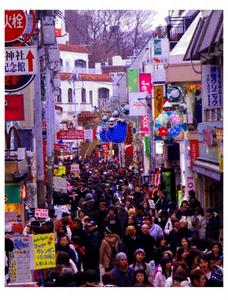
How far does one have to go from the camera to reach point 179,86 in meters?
→ 21.7

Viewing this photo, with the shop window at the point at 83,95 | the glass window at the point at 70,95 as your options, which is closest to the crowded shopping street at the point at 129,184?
the glass window at the point at 70,95

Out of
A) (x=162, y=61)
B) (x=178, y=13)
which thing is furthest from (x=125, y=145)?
(x=178, y=13)

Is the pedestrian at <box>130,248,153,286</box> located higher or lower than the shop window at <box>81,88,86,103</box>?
lower

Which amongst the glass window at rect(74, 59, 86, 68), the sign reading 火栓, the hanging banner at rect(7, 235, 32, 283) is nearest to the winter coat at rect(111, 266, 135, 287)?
the hanging banner at rect(7, 235, 32, 283)

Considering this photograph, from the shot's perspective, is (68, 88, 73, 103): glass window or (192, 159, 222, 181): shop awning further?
(68, 88, 73, 103): glass window

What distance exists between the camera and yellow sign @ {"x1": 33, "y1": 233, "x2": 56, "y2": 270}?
33.3ft

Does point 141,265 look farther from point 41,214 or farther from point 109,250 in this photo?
point 41,214

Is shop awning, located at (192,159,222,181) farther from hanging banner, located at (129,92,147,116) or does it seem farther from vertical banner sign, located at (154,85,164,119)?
hanging banner, located at (129,92,147,116)

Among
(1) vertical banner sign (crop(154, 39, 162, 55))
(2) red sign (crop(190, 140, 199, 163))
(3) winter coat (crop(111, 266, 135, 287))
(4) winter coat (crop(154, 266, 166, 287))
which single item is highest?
(1) vertical banner sign (crop(154, 39, 162, 55))

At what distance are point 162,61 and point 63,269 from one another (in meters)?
20.9

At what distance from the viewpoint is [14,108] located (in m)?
13.7

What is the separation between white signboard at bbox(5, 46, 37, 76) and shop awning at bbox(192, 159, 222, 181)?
11.6 ft

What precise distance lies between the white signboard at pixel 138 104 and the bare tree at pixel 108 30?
341 centimetres

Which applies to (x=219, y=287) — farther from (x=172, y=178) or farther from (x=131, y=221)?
(x=172, y=178)
